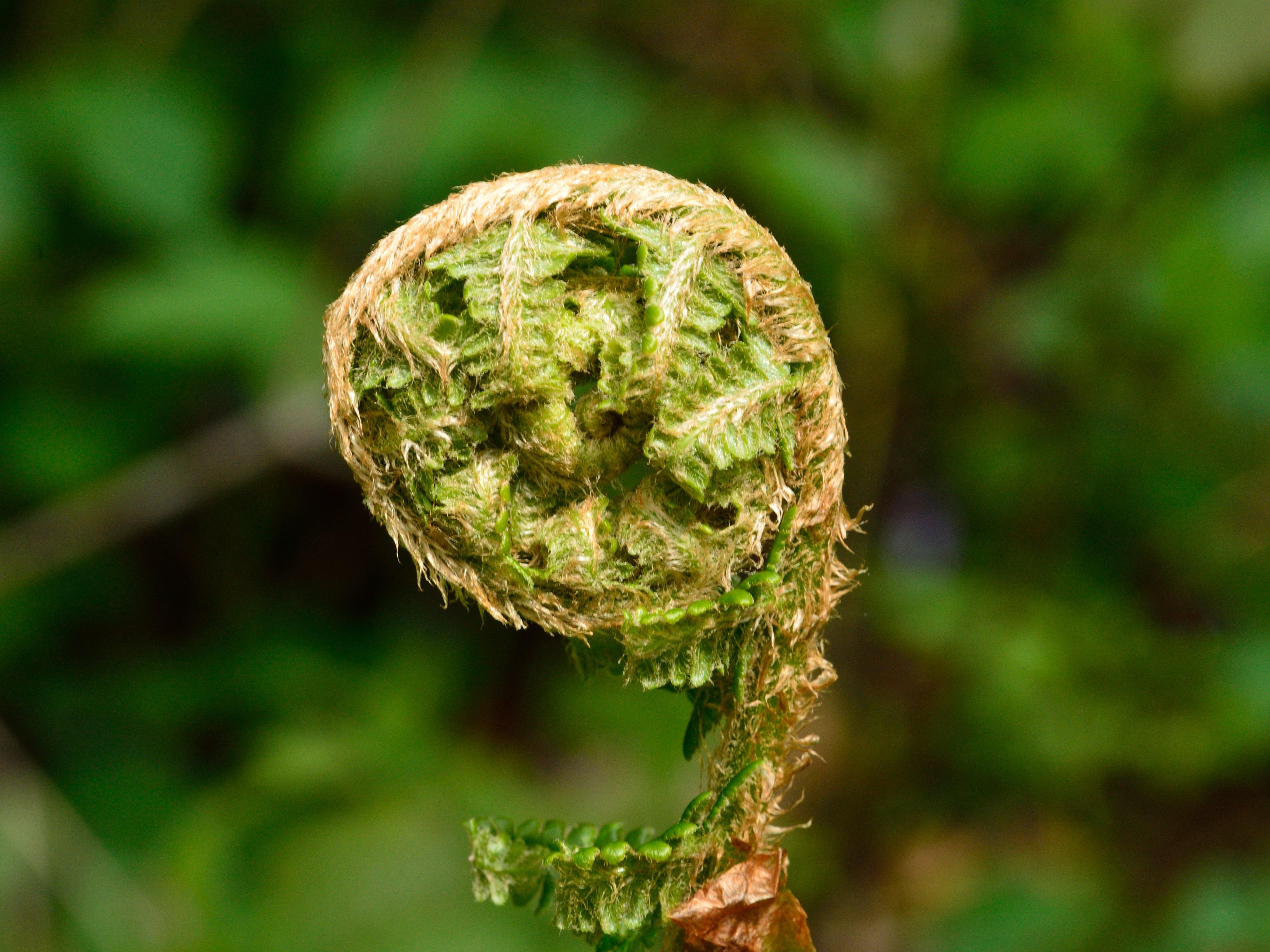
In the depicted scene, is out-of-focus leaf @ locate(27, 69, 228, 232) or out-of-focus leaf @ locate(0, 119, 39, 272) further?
out-of-focus leaf @ locate(27, 69, 228, 232)

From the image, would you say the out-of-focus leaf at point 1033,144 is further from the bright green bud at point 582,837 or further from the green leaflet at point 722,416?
the bright green bud at point 582,837

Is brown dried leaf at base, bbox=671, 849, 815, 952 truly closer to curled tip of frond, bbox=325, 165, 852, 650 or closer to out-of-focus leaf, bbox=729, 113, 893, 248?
curled tip of frond, bbox=325, 165, 852, 650

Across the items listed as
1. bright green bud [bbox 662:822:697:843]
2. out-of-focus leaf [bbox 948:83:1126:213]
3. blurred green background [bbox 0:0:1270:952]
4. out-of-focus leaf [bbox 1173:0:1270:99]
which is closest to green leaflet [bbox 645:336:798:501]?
bright green bud [bbox 662:822:697:843]

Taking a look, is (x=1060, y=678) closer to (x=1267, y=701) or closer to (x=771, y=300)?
(x=1267, y=701)

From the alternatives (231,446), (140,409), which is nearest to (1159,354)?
(231,446)

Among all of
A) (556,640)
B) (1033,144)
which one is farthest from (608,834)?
(1033,144)

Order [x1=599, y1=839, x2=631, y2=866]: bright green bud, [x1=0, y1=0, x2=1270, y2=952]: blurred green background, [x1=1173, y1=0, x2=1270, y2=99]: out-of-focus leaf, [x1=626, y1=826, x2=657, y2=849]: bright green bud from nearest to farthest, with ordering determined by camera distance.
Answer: [x1=599, y1=839, x2=631, y2=866]: bright green bud, [x1=626, y1=826, x2=657, y2=849]: bright green bud, [x1=1173, y1=0, x2=1270, y2=99]: out-of-focus leaf, [x1=0, y1=0, x2=1270, y2=952]: blurred green background

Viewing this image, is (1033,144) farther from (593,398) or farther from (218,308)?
(593,398)
